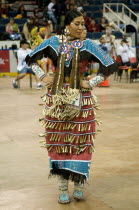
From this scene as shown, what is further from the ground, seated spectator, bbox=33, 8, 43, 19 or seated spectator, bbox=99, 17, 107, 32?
seated spectator, bbox=33, 8, 43, 19

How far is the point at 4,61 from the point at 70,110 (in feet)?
54.1

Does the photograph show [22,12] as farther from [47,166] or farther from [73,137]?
[73,137]

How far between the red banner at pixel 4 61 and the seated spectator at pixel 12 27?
2102mm

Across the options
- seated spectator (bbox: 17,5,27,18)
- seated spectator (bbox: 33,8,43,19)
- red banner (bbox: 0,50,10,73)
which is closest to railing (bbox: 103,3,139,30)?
seated spectator (bbox: 33,8,43,19)

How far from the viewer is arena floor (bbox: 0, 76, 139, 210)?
5.52 metres

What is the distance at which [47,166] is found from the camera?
6.93 m

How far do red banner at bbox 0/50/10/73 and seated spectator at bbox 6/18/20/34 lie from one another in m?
2.10

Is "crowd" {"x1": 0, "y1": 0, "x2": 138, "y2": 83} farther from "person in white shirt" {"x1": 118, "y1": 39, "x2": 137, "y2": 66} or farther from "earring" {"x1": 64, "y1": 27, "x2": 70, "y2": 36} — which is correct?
"earring" {"x1": 64, "y1": 27, "x2": 70, "y2": 36}

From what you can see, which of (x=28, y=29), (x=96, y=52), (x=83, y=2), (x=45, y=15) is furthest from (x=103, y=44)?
(x=96, y=52)

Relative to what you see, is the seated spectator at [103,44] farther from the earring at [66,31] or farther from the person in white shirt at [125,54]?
the earring at [66,31]

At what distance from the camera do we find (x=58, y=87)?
543 centimetres

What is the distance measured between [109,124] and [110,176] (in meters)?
3.70

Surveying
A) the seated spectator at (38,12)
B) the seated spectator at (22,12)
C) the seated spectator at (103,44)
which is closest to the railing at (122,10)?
the seated spectator at (38,12)

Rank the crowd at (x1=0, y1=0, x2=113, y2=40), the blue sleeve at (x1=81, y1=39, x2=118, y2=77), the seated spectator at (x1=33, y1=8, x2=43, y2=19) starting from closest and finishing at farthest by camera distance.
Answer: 1. the blue sleeve at (x1=81, y1=39, x2=118, y2=77)
2. the crowd at (x1=0, y1=0, x2=113, y2=40)
3. the seated spectator at (x1=33, y1=8, x2=43, y2=19)
